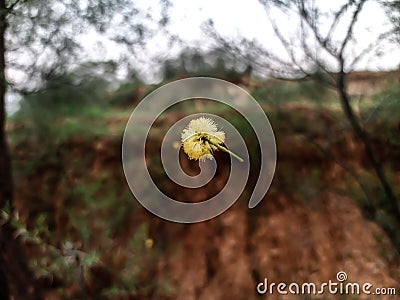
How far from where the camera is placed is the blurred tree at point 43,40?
172cm

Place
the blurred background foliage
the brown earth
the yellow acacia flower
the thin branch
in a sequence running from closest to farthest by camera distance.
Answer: the yellow acacia flower < the thin branch < the blurred background foliage < the brown earth

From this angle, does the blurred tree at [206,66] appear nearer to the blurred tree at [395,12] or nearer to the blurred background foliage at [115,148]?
the blurred background foliage at [115,148]

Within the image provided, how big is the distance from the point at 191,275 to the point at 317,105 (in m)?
1.00

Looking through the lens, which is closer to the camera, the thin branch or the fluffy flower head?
the fluffy flower head

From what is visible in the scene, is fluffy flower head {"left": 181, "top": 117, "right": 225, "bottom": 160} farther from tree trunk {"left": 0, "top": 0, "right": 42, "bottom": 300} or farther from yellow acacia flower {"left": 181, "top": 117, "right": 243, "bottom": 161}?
tree trunk {"left": 0, "top": 0, "right": 42, "bottom": 300}

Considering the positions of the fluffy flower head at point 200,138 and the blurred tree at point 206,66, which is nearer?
the fluffy flower head at point 200,138

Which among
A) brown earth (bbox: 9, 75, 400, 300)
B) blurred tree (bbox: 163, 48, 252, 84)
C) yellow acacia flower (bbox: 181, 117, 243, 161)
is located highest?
yellow acacia flower (bbox: 181, 117, 243, 161)

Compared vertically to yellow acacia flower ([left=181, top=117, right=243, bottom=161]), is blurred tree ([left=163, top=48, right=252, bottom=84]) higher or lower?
lower


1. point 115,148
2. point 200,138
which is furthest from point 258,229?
point 200,138

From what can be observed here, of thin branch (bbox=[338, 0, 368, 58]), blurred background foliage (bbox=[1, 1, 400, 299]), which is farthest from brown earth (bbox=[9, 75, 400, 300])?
thin branch (bbox=[338, 0, 368, 58])

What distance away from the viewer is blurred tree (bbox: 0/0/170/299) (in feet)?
5.65

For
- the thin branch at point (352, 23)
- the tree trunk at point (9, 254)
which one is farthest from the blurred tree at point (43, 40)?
the thin branch at point (352, 23)

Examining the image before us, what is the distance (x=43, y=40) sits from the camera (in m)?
1.78

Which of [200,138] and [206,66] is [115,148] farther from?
[200,138]
